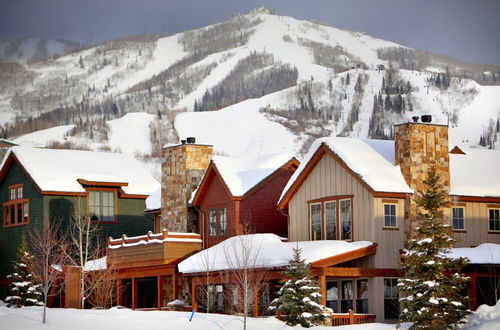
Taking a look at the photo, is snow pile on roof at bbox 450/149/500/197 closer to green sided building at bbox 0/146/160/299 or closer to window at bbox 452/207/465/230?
window at bbox 452/207/465/230

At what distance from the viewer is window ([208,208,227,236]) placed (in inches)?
1725

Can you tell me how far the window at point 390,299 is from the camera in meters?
35.8

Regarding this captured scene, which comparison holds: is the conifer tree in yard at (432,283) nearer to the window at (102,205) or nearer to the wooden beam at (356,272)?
the wooden beam at (356,272)

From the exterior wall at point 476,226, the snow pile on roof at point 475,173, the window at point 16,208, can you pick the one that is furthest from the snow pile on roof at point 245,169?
the window at point 16,208

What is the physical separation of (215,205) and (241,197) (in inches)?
79.5

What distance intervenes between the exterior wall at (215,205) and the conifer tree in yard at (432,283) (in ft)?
44.8

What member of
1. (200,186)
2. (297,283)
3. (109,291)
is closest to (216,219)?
(200,186)

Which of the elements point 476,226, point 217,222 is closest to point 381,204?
point 476,226

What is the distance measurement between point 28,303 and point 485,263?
21209mm

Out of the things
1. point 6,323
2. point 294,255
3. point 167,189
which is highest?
point 167,189

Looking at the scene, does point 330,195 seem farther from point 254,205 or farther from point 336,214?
point 254,205

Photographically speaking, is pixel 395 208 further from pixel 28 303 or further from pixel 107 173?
pixel 107 173

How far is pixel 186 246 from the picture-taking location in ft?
142

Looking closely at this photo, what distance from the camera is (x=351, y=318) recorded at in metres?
34.1
